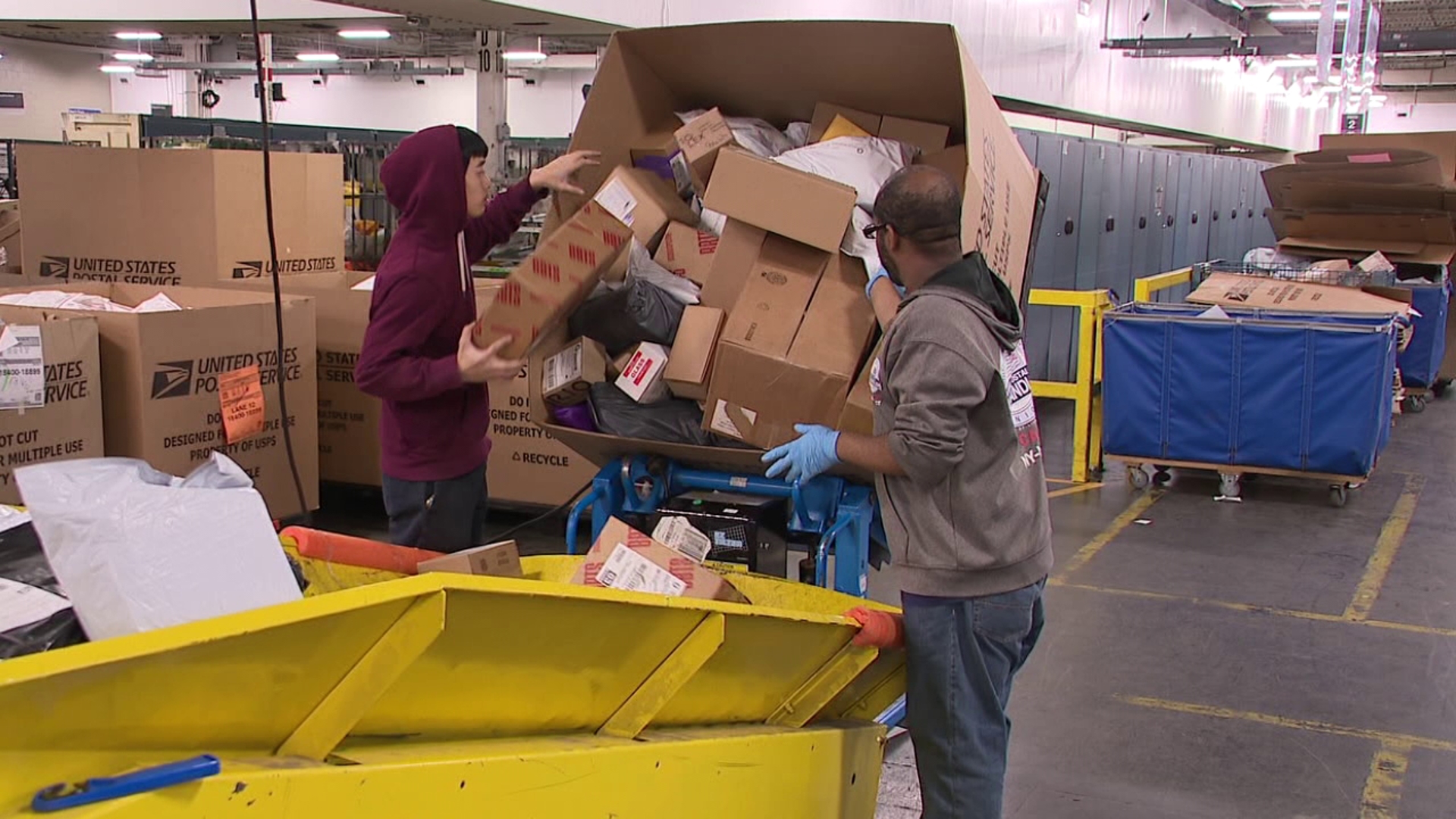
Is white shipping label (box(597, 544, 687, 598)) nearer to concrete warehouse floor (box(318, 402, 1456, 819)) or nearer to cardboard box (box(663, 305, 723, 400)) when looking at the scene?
cardboard box (box(663, 305, 723, 400))

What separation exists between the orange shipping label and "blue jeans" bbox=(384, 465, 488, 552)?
1688mm

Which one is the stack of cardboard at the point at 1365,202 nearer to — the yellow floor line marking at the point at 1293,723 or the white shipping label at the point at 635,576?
the yellow floor line marking at the point at 1293,723

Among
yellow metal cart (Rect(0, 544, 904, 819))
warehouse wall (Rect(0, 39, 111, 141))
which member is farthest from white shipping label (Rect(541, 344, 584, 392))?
warehouse wall (Rect(0, 39, 111, 141))

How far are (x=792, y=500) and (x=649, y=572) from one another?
37.6 inches

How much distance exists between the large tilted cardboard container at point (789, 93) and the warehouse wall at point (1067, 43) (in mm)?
2102

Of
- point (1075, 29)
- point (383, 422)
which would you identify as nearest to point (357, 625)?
point (383, 422)

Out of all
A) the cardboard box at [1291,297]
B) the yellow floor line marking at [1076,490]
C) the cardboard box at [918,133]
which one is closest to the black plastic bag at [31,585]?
the cardboard box at [918,133]

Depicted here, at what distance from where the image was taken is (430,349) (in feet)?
9.66

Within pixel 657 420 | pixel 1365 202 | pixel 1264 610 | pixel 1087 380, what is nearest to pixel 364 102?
pixel 1365 202

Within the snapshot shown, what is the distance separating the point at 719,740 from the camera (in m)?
1.96

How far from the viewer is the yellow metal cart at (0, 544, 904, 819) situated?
3.76 ft

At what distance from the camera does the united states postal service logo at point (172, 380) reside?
442 cm

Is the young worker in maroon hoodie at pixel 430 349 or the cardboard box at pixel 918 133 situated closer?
the young worker in maroon hoodie at pixel 430 349

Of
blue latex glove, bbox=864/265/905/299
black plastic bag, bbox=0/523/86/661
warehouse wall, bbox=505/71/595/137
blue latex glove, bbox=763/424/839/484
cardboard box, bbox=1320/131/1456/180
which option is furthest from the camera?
warehouse wall, bbox=505/71/595/137
